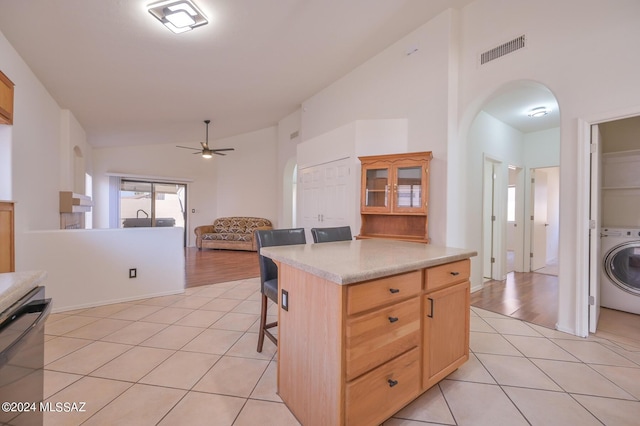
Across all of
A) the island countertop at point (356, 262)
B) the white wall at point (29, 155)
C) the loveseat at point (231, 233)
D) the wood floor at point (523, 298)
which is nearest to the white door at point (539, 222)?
the wood floor at point (523, 298)

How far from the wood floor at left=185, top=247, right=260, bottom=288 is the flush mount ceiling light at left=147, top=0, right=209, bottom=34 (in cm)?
317

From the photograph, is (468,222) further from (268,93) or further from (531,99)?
(268,93)

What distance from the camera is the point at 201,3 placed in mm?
2391

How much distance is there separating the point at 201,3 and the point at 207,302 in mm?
3044

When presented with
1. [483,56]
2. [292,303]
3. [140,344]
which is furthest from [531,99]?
[140,344]

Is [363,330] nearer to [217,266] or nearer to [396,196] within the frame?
[396,196]

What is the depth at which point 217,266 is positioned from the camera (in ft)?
17.6

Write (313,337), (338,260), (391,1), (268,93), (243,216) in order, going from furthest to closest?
(243,216), (268,93), (391,1), (338,260), (313,337)

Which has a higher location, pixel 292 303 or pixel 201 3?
pixel 201 3

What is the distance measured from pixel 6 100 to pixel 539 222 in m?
7.99

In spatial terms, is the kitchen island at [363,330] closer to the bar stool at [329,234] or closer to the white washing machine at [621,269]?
the bar stool at [329,234]

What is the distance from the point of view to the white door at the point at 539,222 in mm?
5188

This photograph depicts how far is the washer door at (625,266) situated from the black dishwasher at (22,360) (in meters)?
4.78

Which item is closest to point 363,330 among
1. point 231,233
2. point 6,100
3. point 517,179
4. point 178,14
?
point 178,14
